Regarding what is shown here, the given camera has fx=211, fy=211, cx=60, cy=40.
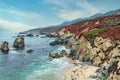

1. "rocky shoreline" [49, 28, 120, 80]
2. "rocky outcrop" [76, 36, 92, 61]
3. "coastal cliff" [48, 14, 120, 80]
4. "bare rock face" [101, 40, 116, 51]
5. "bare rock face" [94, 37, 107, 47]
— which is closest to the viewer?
"rocky shoreline" [49, 28, 120, 80]

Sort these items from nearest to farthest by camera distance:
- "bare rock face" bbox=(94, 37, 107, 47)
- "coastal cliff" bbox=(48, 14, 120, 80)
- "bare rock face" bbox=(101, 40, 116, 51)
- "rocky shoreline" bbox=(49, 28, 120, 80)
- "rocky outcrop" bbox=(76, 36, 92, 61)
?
1. "rocky shoreline" bbox=(49, 28, 120, 80)
2. "coastal cliff" bbox=(48, 14, 120, 80)
3. "bare rock face" bbox=(101, 40, 116, 51)
4. "bare rock face" bbox=(94, 37, 107, 47)
5. "rocky outcrop" bbox=(76, 36, 92, 61)

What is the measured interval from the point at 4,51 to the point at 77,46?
3074 cm

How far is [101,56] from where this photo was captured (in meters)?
45.1

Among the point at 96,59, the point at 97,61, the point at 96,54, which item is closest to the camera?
the point at 97,61

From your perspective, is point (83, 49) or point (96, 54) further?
point (83, 49)

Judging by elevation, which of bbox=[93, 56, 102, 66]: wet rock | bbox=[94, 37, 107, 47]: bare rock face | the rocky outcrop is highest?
bbox=[94, 37, 107, 47]: bare rock face

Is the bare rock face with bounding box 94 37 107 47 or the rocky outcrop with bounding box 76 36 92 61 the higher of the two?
the bare rock face with bounding box 94 37 107 47

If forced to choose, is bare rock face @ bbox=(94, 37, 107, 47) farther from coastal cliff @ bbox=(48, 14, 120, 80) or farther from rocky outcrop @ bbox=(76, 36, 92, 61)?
rocky outcrop @ bbox=(76, 36, 92, 61)

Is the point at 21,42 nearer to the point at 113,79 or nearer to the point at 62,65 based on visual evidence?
the point at 62,65

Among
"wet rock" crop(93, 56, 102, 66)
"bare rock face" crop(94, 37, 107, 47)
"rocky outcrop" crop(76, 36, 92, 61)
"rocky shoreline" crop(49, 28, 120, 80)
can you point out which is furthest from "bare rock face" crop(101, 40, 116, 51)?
"rocky outcrop" crop(76, 36, 92, 61)

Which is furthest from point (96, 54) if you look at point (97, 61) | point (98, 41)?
point (98, 41)

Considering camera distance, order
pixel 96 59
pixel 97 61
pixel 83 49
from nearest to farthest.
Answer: pixel 97 61
pixel 96 59
pixel 83 49

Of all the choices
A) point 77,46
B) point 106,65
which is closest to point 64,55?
point 77,46

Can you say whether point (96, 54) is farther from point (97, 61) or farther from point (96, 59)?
point (97, 61)
